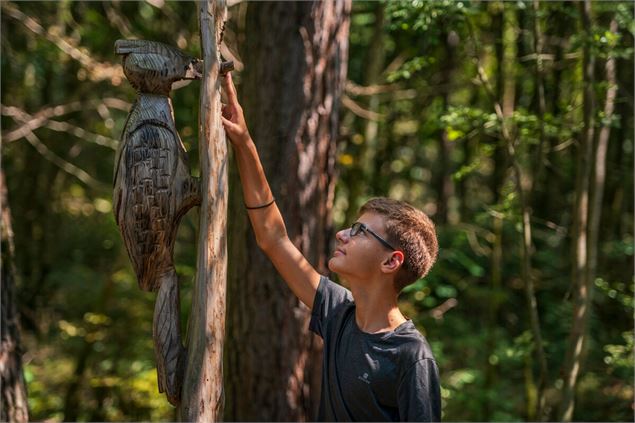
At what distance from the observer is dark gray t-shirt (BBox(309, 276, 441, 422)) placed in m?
2.41

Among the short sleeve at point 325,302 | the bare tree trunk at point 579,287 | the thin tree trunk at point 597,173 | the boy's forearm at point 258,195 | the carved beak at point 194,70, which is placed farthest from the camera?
the thin tree trunk at point 597,173

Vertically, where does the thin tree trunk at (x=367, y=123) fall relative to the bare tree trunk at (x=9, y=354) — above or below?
above

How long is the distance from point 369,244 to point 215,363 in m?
0.67

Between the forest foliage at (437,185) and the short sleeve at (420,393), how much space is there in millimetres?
1970

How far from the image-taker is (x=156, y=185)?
241 cm

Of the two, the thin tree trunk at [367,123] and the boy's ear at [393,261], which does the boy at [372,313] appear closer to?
the boy's ear at [393,261]

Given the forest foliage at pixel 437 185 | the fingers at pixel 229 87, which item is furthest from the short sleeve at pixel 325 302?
the forest foliage at pixel 437 185

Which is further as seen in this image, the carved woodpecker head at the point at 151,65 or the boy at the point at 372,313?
the boy at the point at 372,313

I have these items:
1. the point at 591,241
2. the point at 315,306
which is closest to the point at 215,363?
the point at 315,306

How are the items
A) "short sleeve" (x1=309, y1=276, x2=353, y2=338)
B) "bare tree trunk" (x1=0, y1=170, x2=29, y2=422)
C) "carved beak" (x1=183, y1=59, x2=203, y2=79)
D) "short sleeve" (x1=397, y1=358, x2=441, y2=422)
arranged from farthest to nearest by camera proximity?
"bare tree trunk" (x1=0, y1=170, x2=29, y2=422)
"short sleeve" (x1=309, y1=276, x2=353, y2=338)
"carved beak" (x1=183, y1=59, x2=203, y2=79)
"short sleeve" (x1=397, y1=358, x2=441, y2=422)

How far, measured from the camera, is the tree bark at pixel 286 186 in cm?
391

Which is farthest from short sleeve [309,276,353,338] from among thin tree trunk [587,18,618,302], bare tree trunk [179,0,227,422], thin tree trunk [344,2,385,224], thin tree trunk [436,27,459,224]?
thin tree trunk [436,27,459,224]

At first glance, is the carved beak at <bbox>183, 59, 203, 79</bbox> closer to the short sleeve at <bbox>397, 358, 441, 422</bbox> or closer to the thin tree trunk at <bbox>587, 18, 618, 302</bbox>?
the short sleeve at <bbox>397, 358, 441, 422</bbox>

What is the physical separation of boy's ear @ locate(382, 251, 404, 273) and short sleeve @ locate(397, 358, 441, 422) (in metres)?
0.35
